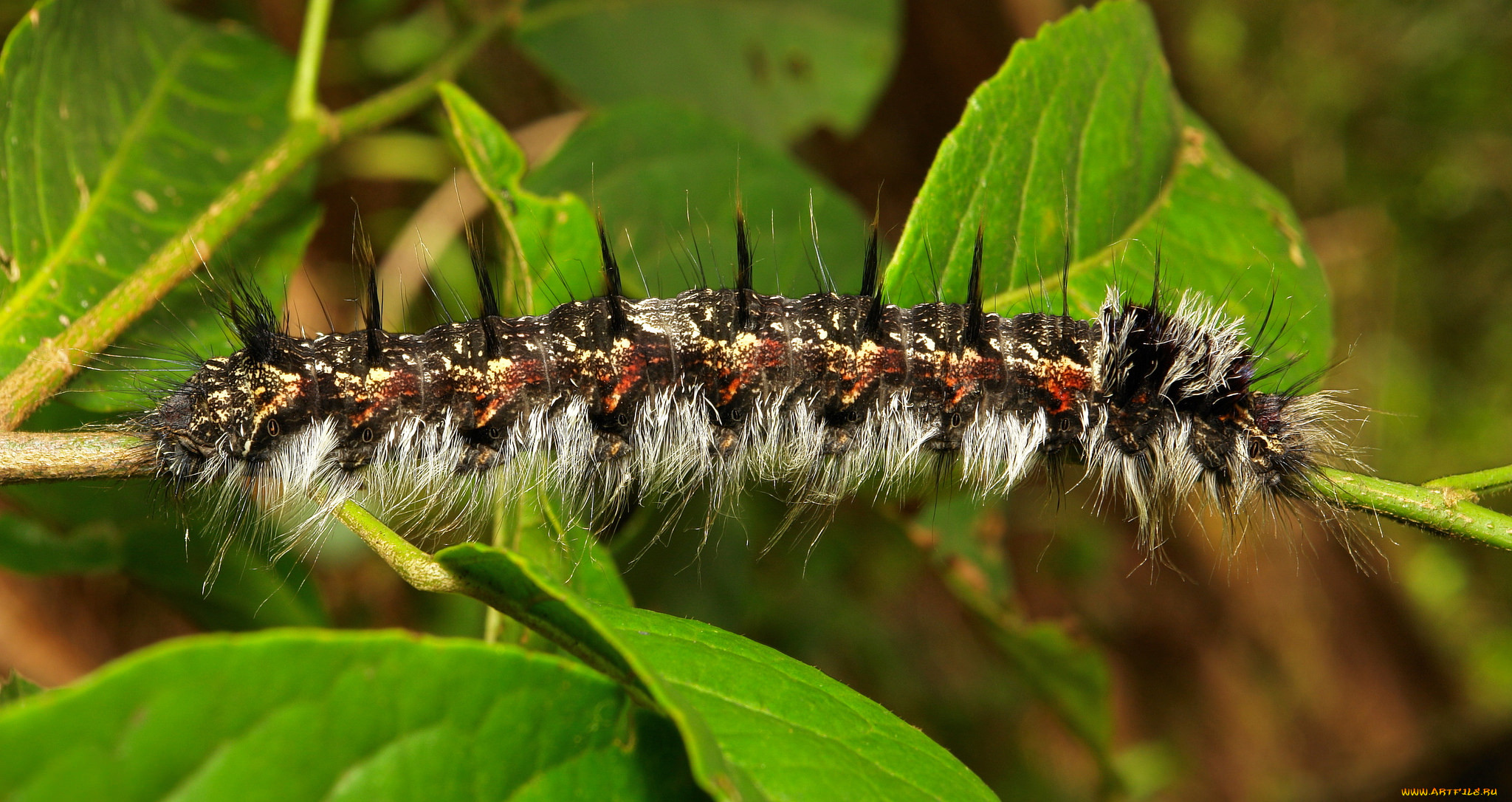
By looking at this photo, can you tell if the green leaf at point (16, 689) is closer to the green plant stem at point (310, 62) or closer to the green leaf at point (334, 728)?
the green leaf at point (334, 728)

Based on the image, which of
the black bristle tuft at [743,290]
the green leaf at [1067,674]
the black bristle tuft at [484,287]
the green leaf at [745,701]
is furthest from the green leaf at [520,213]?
the green leaf at [1067,674]

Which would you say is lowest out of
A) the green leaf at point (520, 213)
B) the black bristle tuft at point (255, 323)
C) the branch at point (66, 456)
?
the branch at point (66, 456)

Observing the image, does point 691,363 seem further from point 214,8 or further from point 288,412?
point 214,8

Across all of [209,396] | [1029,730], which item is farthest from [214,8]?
[1029,730]

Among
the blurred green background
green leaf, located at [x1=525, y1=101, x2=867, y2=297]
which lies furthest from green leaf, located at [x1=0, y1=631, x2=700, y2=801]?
the blurred green background

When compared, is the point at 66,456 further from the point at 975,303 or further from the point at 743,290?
the point at 975,303

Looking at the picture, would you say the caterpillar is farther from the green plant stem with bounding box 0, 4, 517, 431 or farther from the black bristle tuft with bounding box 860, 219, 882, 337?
the green plant stem with bounding box 0, 4, 517, 431

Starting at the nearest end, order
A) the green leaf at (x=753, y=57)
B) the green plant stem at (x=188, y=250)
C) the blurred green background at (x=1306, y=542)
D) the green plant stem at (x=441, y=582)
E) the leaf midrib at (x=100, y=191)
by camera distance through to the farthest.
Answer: the green plant stem at (x=441, y=582) → the green plant stem at (x=188, y=250) → the leaf midrib at (x=100, y=191) → the green leaf at (x=753, y=57) → the blurred green background at (x=1306, y=542)
